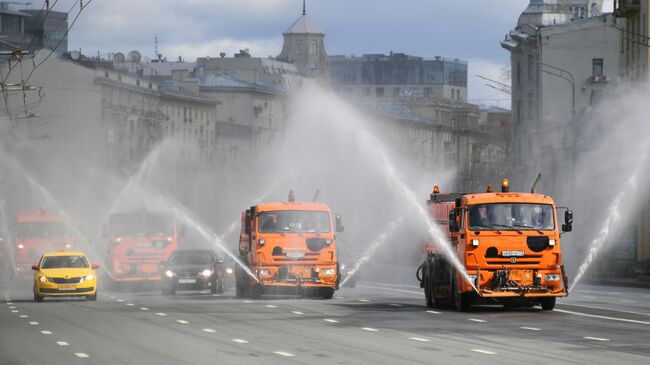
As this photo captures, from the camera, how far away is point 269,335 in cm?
2881

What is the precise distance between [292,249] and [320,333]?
15.5 metres

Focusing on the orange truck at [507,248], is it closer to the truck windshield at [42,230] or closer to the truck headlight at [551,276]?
the truck headlight at [551,276]

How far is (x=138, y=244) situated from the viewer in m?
59.1

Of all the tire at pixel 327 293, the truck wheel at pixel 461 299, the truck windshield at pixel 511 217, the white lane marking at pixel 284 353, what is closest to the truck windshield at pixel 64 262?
the tire at pixel 327 293

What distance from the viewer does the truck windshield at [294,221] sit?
45094 millimetres

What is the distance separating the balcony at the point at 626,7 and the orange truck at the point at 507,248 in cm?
5188

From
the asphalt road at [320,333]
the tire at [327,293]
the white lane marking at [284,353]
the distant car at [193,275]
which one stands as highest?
the distant car at [193,275]

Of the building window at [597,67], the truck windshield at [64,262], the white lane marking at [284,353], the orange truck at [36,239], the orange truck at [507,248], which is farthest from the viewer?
the building window at [597,67]

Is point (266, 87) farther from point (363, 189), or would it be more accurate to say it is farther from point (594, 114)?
point (594, 114)

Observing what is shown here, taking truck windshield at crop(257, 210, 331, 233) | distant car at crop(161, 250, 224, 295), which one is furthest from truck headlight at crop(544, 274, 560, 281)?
distant car at crop(161, 250, 224, 295)

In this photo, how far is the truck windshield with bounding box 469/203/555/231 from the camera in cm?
3594

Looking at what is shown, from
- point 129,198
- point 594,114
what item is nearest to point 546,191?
point 594,114

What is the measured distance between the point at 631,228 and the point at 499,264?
38.3m

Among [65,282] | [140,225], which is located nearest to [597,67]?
[140,225]
